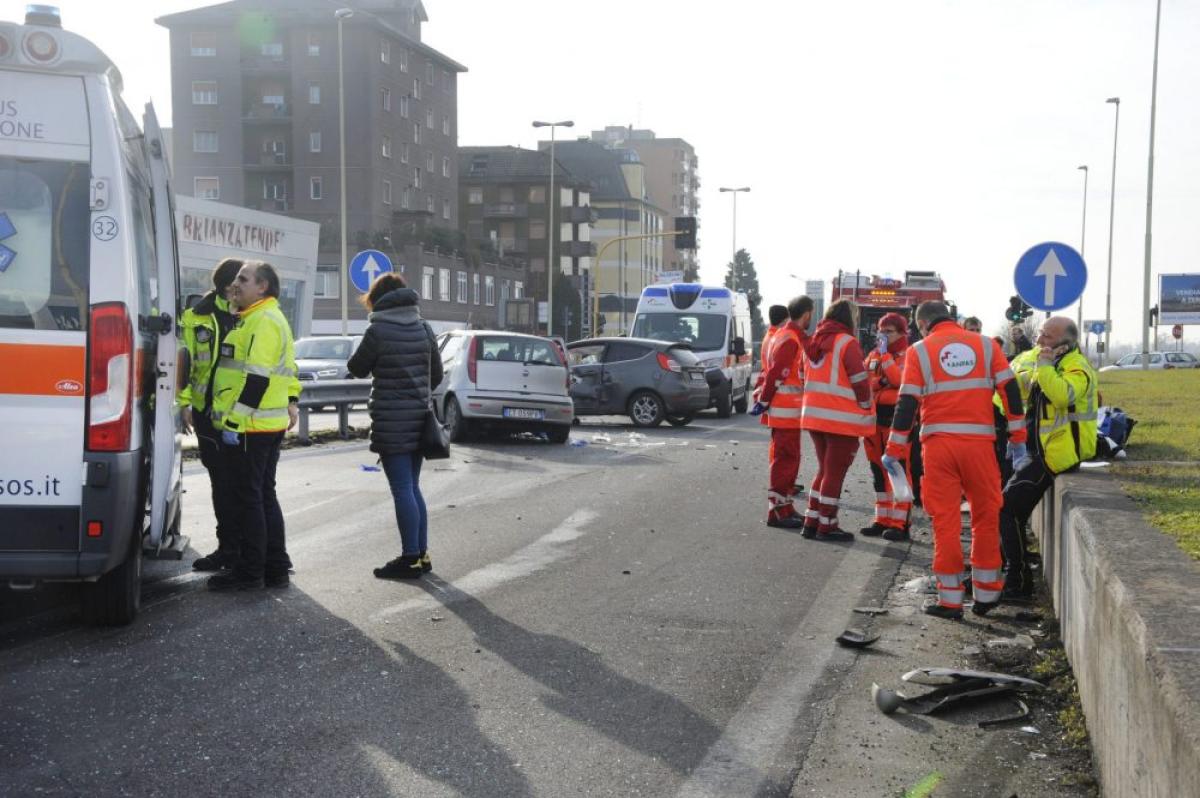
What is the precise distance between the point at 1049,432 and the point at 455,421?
11789 mm

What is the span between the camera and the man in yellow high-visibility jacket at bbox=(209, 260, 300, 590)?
7789 millimetres

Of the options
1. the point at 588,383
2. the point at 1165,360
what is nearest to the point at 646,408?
the point at 588,383

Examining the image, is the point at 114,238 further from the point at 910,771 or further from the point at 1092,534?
the point at 1092,534

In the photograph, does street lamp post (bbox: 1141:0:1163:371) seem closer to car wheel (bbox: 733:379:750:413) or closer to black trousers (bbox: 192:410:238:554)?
car wheel (bbox: 733:379:750:413)

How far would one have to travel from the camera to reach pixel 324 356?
29.7m

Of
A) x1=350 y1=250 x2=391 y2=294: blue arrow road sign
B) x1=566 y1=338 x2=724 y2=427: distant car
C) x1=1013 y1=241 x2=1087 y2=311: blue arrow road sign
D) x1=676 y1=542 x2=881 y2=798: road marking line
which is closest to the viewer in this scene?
x1=676 y1=542 x2=881 y2=798: road marking line

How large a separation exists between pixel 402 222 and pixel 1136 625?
240 feet

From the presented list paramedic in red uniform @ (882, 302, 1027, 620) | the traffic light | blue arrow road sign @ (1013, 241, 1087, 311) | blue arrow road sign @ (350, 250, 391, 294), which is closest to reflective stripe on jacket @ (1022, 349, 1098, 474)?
paramedic in red uniform @ (882, 302, 1027, 620)

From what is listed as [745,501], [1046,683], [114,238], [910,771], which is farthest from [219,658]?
[745,501]

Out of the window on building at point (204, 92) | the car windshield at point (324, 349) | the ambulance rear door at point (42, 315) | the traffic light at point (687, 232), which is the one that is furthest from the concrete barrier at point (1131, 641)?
the window on building at point (204, 92)

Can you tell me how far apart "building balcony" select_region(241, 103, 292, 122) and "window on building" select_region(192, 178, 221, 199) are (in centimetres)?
399

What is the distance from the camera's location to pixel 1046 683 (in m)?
6.16

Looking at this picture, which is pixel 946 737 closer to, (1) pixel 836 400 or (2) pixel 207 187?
(1) pixel 836 400

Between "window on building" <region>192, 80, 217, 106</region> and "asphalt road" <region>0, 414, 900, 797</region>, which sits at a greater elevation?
"window on building" <region>192, 80, 217, 106</region>
